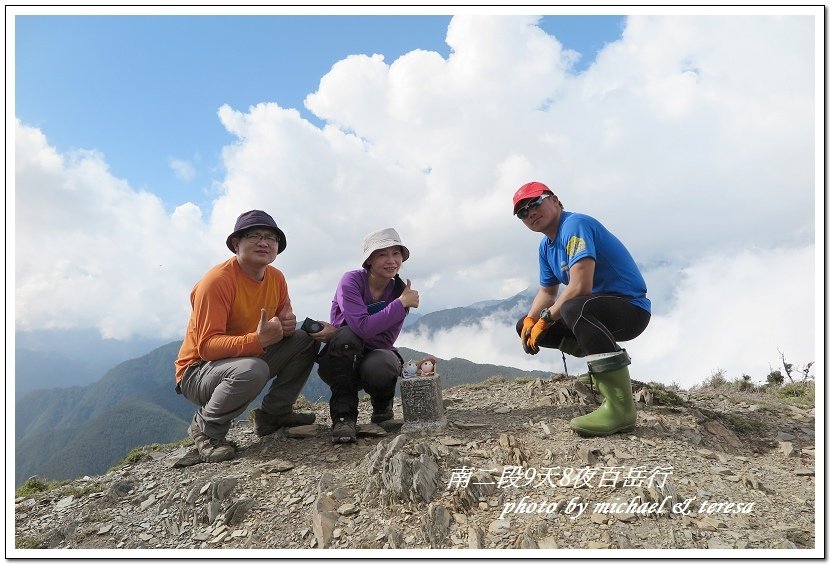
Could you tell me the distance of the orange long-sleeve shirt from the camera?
4730 mm

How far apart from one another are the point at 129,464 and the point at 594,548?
5498mm

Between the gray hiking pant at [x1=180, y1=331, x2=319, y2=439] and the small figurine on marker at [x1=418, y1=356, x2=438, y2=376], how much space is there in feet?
4.32

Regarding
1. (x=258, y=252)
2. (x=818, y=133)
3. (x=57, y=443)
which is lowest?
(x=57, y=443)

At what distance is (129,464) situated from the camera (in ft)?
19.4

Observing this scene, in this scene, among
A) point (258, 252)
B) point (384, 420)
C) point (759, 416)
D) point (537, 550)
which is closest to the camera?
point (537, 550)

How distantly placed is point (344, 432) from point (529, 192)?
3232mm

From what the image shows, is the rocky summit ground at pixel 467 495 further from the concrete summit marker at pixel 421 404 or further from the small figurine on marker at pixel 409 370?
the small figurine on marker at pixel 409 370

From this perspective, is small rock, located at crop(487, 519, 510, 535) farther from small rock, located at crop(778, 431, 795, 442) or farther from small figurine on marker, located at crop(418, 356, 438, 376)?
small rock, located at crop(778, 431, 795, 442)

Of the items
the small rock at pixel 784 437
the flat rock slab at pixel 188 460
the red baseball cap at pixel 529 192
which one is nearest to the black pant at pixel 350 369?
the flat rock slab at pixel 188 460

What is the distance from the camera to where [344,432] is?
5098 mm

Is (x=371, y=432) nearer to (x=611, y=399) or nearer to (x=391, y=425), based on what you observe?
(x=391, y=425)

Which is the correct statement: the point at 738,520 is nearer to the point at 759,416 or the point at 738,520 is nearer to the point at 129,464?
the point at 759,416

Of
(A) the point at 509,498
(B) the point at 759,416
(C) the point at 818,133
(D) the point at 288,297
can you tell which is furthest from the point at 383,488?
(B) the point at 759,416

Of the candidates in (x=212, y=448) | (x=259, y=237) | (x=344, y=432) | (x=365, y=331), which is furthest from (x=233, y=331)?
(x=344, y=432)
